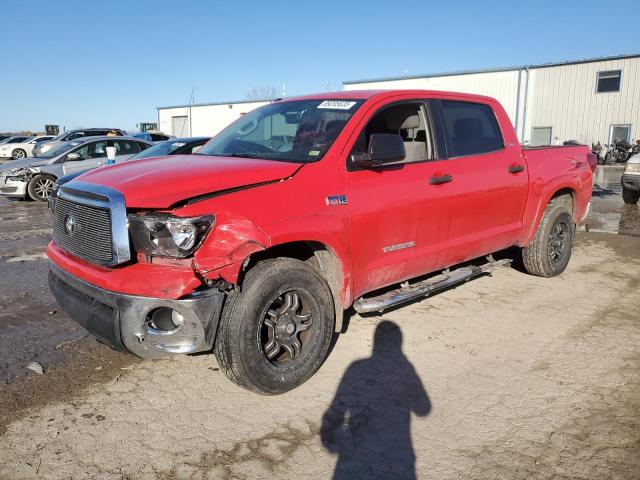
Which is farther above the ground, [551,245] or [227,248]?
[227,248]

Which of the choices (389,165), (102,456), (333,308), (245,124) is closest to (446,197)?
(389,165)

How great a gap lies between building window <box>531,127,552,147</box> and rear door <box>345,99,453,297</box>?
2820 cm

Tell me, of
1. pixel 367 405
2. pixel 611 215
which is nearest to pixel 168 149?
pixel 367 405

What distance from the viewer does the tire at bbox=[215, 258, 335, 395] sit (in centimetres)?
307

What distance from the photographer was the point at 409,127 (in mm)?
4559

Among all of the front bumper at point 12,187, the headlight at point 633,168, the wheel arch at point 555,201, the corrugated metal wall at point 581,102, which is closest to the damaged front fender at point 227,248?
the wheel arch at point 555,201

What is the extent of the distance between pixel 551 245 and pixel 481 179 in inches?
71.7

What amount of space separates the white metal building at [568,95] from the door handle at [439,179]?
24.7 meters

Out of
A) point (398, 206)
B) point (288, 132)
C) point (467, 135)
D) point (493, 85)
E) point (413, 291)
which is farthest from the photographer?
point (493, 85)

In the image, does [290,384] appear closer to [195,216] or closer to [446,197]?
[195,216]

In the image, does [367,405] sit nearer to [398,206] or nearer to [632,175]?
[398,206]

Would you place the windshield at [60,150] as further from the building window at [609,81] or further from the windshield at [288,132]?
the building window at [609,81]

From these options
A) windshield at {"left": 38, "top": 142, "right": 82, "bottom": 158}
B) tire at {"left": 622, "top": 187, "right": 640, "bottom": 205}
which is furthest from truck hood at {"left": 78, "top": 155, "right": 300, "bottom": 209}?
tire at {"left": 622, "top": 187, "right": 640, "bottom": 205}

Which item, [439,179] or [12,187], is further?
[12,187]
